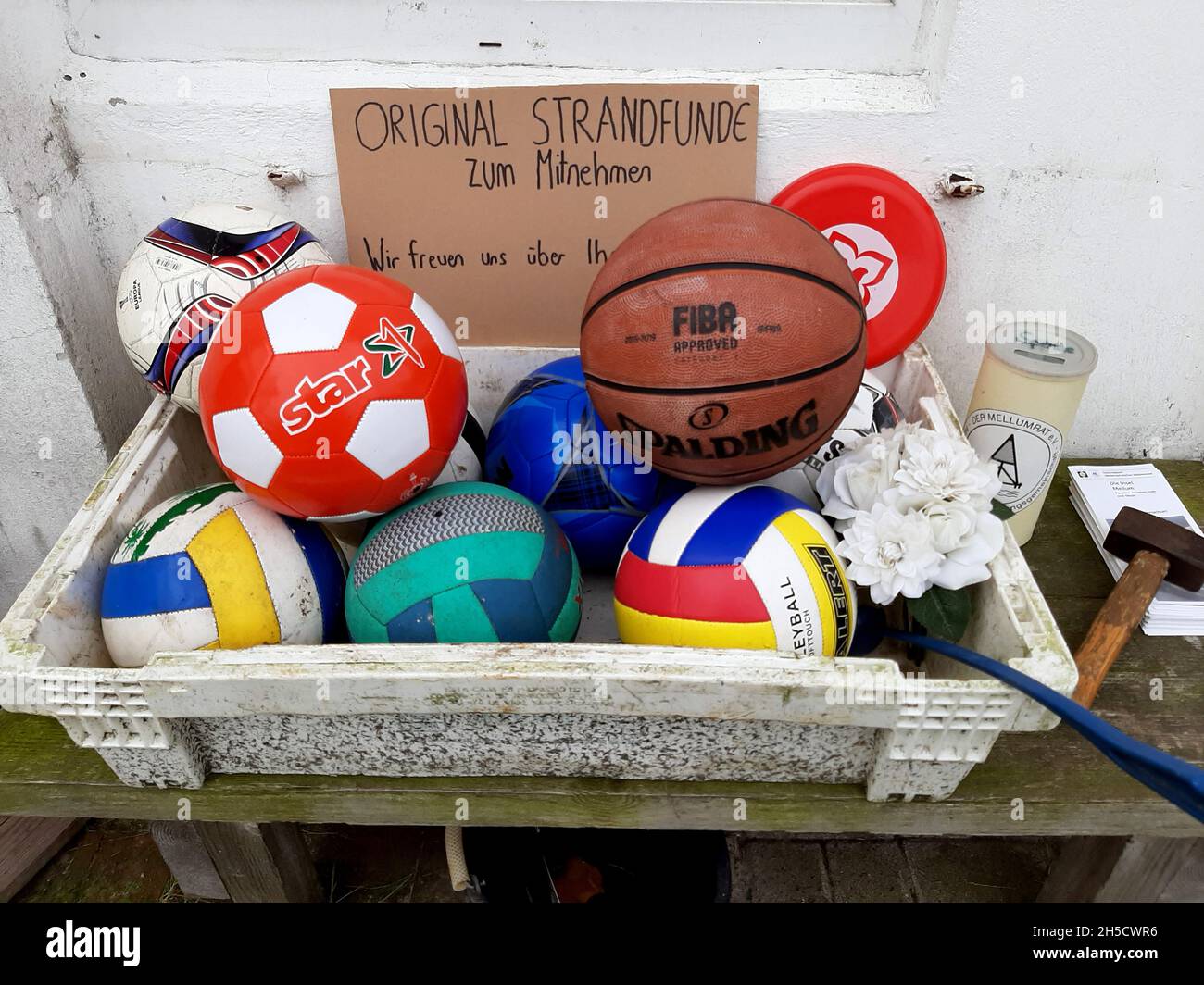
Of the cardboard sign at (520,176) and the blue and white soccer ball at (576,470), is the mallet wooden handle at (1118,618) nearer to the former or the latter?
the blue and white soccer ball at (576,470)

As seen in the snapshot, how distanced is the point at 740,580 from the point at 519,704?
465mm

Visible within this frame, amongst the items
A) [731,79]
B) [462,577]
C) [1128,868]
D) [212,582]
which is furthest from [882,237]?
[212,582]

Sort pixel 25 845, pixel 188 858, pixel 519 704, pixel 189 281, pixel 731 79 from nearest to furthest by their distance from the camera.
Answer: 1. pixel 519 704
2. pixel 189 281
3. pixel 731 79
4. pixel 188 858
5. pixel 25 845

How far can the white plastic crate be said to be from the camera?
1.40m

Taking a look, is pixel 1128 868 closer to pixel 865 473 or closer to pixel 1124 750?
pixel 1124 750

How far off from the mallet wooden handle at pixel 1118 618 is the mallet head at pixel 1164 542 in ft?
0.07

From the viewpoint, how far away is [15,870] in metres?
2.49

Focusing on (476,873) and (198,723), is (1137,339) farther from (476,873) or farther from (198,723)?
(198,723)

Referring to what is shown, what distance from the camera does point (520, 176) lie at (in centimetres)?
218

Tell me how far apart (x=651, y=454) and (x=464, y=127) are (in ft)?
3.32

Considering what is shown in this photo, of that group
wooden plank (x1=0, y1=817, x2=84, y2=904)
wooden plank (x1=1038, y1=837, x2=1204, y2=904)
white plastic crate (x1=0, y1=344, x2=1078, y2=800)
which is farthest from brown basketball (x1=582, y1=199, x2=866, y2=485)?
wooden plank (x1=0, y1=817, x2=84, y2=904)

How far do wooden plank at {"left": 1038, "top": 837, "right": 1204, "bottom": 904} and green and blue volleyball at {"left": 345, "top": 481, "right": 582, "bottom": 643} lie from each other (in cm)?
136

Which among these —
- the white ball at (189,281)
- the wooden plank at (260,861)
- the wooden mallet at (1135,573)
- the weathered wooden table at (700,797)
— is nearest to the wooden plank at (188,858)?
the wooden plank at (260,861)

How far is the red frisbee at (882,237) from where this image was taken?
82.4 inches
